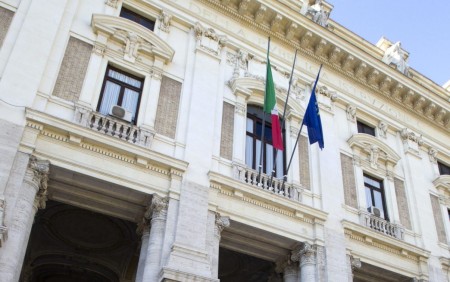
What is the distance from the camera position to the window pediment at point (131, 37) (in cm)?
1388

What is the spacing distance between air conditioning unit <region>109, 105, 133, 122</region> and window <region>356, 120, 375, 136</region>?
9.39 metres

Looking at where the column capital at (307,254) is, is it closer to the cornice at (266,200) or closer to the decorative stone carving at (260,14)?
the cornice at (266,200)

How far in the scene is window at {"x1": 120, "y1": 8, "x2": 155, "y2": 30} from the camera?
15.2m

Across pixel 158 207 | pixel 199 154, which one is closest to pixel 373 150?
pixel 199 154

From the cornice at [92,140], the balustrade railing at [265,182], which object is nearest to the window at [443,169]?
the balustrade railing at [265,182]

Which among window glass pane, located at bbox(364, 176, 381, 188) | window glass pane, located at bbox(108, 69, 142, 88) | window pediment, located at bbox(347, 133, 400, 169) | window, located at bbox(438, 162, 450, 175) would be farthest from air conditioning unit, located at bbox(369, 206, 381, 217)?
window glass pane, located at bbox(108, 69, 142, 88)

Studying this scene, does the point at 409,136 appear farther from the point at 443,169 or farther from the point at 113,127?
the point at 113,127

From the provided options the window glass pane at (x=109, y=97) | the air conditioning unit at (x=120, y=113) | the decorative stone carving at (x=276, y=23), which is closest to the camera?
the air conditioning unit at (x=120, y=113)

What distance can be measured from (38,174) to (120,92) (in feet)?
12.0

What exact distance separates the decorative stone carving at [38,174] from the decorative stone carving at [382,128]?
41.3ft

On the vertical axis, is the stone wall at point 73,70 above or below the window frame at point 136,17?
below

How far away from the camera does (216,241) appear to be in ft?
39.9

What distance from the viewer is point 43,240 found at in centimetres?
1543

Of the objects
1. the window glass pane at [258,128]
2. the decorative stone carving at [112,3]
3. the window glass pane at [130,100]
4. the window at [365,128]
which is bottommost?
the window glass pane at [130,100]
